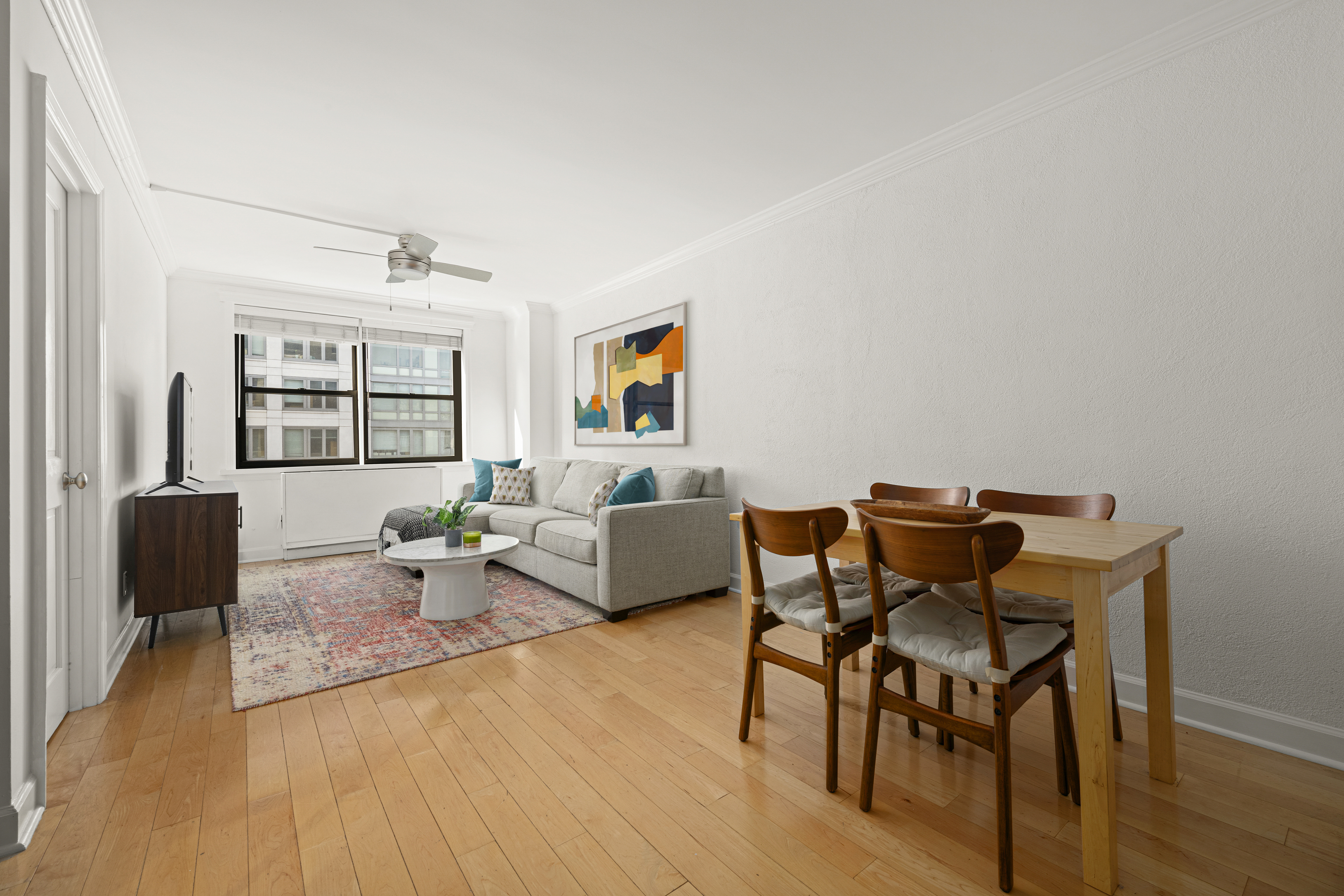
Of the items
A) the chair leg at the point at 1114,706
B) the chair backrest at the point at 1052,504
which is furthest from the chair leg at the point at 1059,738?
the chair backrest at the point at 1052,504

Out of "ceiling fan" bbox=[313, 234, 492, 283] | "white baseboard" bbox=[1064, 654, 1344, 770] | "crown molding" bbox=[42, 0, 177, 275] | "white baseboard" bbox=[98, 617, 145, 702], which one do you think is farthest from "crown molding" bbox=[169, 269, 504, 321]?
"white baseboard" bbox=[1064, 654, 1344, 770]

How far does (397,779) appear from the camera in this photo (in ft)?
6.19

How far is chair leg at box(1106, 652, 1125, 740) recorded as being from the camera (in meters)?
1.46

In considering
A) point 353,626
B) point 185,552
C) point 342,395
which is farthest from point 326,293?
point 353,626

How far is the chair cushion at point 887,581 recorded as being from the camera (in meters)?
2.30

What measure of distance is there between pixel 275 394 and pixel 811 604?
18.3ft

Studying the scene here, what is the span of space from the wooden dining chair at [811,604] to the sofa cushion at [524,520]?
2222mm

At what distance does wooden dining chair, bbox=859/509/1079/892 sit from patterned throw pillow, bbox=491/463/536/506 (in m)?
4.06

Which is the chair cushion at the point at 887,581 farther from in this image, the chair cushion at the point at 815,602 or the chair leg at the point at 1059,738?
the chair leg at the point at 1059,738

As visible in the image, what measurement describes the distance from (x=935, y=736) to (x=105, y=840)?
99.0 inches

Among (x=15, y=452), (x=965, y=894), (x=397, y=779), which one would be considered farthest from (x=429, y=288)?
(x=965, y=894)

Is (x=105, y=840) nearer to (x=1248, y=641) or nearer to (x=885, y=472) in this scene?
(x=885, y=472)

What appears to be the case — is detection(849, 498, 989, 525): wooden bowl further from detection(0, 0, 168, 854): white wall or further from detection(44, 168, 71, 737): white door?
detection(44, 168, 71, 737): white door

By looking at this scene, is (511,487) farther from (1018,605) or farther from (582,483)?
(1018,605)
